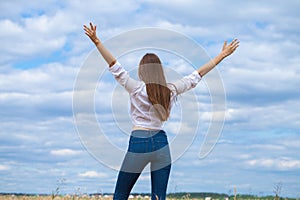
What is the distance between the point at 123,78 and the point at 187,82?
3.11 feet

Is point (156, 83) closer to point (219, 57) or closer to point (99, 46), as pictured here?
point (99, 46)

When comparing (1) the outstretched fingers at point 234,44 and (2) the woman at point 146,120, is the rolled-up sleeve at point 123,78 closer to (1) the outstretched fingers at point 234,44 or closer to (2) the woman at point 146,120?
(2) the woman at point 146,120

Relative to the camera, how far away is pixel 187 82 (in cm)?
714

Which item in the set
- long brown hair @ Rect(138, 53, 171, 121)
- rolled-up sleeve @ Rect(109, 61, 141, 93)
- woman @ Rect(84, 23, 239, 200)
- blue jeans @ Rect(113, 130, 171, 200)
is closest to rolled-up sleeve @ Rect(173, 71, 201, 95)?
woman @ Rect(84, 23, 239, 200)

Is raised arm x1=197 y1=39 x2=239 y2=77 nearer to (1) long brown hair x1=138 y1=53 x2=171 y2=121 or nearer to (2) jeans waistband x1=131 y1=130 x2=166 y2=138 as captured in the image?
(1) long brown hair x1=138 y1=53 x2=171 y2=121

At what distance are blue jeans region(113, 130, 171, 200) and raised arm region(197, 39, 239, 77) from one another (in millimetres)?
1276

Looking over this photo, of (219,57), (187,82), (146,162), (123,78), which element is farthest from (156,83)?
(219,57)

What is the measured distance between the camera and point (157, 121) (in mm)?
6652

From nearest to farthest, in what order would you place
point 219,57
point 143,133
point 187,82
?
point 143,133 < point 187,82 < point 219,57

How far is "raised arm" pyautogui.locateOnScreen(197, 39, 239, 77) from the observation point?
24.4 feet

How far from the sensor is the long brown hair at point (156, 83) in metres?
6.63

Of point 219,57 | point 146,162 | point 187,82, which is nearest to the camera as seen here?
point 146,162

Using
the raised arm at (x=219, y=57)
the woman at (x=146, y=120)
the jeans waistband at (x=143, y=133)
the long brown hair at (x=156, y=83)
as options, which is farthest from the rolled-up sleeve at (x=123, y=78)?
the raised arm at (x=219, y=57)

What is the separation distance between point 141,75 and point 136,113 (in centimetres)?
50
